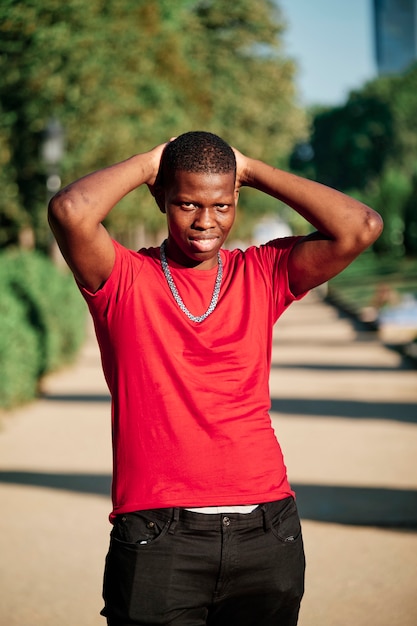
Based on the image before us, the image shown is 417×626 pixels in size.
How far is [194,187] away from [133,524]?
86 cm

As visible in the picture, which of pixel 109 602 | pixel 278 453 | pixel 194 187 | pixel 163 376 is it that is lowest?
pixel 109 602

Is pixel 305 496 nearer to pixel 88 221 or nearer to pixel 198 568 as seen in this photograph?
pixel 198 568

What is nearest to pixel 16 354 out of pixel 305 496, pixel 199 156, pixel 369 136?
pixel 305 496

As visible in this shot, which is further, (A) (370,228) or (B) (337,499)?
(B) (337,499)

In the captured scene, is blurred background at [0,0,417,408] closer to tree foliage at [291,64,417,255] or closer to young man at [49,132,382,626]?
young man at [49,132,382,626]

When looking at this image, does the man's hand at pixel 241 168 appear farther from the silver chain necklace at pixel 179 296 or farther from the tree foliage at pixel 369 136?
the tree foliage at pixel 369 136

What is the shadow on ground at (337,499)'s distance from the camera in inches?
231

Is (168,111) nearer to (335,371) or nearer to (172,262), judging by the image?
(335,371)

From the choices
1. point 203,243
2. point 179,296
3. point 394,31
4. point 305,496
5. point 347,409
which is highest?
point 394,31

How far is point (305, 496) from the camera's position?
6480mm

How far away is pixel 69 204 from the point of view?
2.45 metres

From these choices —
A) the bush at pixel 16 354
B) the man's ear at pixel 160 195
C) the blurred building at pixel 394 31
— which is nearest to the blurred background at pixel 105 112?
the bush at pixel 16 354

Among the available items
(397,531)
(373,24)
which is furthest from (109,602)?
(373,24)

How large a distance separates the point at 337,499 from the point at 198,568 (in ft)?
13.6
